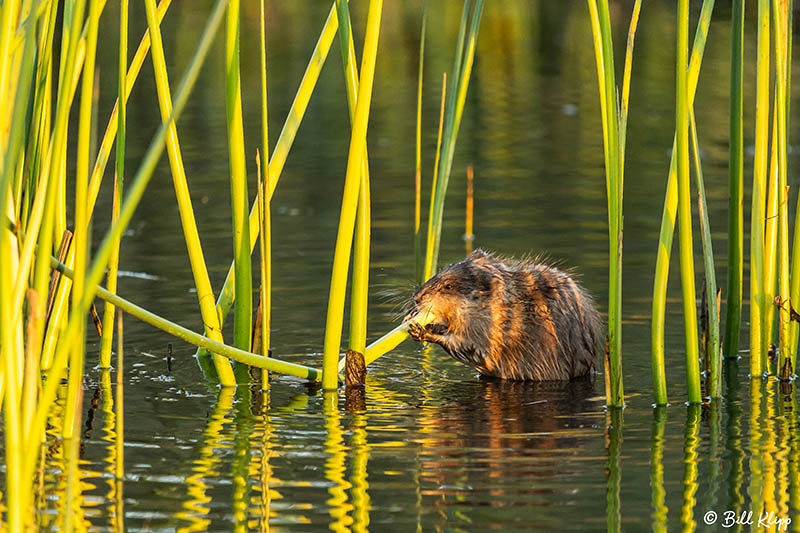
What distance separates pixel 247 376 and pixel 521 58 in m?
17.4

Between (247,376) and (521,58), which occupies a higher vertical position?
(521,58)

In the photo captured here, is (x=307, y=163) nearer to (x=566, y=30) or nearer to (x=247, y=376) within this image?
(x=247, y=376)

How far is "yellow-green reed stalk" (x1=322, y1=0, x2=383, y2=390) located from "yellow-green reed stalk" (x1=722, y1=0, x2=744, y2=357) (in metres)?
1.66

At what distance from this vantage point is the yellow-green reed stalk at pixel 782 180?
5348mm

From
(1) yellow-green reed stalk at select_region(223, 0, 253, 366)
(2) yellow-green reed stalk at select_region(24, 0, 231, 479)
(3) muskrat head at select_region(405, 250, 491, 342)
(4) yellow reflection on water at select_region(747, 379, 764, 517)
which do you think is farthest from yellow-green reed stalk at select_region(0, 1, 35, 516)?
(3) muskrat head at select_region(405, 250, 491, 342)

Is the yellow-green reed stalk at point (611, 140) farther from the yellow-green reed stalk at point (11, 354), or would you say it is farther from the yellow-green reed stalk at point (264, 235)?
the yellow-green reed stalk at point (11, 354)

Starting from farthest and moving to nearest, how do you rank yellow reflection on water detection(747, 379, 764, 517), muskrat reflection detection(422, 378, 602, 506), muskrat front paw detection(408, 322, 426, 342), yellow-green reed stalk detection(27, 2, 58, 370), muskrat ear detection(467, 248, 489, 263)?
muskrat ear detection(467, 248, 489, 263)
muskrat front paw detection(408, 322, 426, 342)
muskrat reflection detection(422, 378, 602, 506)
yellow reflection on water detection(747, 379, 764, 517)
yellow-green reed stalk detection(27, 2, 58, 370)

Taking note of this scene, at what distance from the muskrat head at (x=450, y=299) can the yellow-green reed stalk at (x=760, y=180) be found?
4.67 ft

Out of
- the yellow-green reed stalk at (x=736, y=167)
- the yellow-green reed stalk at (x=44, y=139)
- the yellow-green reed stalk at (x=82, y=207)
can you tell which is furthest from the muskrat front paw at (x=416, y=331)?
the yellow-green reed stalk at (x=82, y=207)

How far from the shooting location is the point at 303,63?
71.7ft

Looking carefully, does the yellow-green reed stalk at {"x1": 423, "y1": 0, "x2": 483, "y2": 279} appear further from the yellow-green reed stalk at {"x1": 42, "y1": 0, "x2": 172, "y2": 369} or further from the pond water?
the yellow-green reed stalk at {"x1": 42, "y1": 0, "x2": 172, "y2": 369}

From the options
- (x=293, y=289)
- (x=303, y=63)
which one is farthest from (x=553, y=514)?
(x=303, y=63)

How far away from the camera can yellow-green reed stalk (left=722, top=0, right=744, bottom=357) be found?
5.44 meters

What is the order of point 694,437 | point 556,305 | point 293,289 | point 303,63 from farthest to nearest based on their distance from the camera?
1. point 303,63
2. point 293,289
3. point 556,305
4. point 694,437
